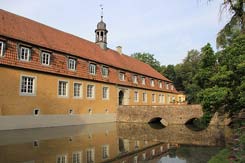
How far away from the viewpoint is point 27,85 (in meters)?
17.2

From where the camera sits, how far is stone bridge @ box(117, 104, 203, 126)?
23.5 m

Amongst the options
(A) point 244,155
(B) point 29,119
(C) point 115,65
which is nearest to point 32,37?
(B) point 29,119

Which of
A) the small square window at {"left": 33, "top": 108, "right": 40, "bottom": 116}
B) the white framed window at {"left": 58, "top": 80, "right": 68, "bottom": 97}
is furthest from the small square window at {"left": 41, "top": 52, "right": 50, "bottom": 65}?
the small square window at {"left": 33, "top": 108, "right": 40, "bottom": 116}

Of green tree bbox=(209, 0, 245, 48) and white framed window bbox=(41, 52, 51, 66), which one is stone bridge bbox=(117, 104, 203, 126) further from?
green tree bbox=(209, 0, 245, 48)

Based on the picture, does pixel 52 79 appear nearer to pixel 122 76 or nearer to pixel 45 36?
pixel 45 36

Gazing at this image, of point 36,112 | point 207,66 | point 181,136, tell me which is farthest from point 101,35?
point 207,66

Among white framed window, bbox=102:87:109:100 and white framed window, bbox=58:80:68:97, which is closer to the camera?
white framed window, bbox=58:80:68:97

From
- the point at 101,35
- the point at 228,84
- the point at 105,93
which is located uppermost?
the point at 101,35

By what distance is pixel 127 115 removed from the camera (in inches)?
1015

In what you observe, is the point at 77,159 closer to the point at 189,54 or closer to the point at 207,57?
the point at 207,57

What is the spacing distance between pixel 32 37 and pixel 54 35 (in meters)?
3.94

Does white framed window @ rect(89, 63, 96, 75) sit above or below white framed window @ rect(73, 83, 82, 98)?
above

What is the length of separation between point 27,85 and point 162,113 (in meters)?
13.3

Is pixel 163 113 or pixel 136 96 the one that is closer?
pixel 163 113
